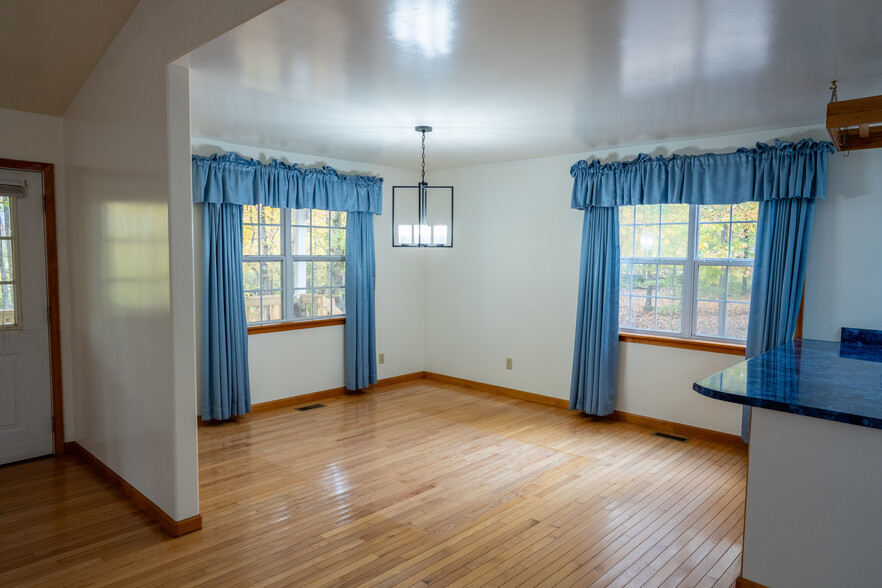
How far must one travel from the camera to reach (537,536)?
9.80 feet

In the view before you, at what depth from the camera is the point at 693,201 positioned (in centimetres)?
451

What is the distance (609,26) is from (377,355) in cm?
464

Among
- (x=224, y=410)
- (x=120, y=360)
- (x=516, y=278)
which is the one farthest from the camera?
(x=516, y=278)

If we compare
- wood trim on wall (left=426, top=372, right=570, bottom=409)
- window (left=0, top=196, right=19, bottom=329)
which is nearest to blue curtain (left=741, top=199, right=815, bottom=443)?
wood trim on wall (left=426, top=372, right=570, bottom=409)

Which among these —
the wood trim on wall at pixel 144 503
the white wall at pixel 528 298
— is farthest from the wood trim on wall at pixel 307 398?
the wood trim on wall at pixel 144 503

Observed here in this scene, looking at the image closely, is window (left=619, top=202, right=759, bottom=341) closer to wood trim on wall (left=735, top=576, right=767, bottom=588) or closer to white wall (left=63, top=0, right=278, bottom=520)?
wood trim on wall (left=735, top=576, right=767, bottom=588)

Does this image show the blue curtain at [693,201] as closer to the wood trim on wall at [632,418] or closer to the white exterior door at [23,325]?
the wood trim on wall at [632,418]

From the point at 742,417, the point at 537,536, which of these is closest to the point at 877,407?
the point at 537,536

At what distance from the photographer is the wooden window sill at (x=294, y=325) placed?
5266mm

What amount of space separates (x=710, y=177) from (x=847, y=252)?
1.10 m

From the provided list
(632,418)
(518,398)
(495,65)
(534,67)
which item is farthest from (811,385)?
(518,398)

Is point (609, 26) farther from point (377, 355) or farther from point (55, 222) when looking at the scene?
point (377, 355)

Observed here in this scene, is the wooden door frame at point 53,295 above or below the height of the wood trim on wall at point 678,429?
above

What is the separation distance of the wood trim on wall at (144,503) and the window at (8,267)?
109 cm
